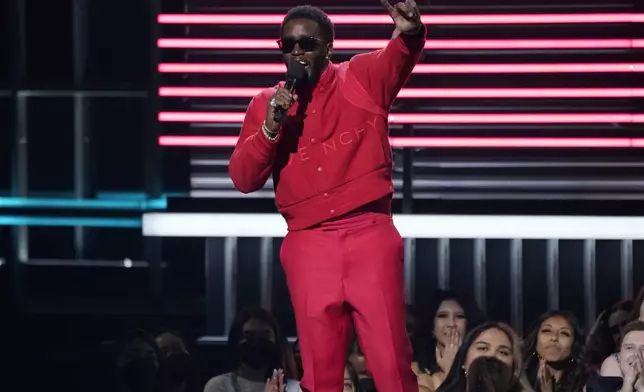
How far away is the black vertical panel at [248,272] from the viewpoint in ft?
20.0

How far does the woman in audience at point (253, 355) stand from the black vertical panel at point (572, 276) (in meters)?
1.60

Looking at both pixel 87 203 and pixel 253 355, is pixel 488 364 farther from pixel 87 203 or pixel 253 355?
pixel 87 203

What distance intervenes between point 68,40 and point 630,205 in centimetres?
289

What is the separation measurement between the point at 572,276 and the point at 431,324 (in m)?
1.13

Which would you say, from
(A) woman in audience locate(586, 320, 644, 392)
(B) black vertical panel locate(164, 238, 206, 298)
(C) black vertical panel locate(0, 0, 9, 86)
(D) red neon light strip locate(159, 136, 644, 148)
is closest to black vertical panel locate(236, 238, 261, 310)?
(B) black vertical panel locate(164, 238, 206, 298)

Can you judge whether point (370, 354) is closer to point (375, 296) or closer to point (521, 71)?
point (375, 296)

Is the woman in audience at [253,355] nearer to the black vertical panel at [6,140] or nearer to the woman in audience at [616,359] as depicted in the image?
the woman in audience at [616,359]

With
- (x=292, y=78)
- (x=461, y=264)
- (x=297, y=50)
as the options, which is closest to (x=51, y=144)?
(x=461, y=264)

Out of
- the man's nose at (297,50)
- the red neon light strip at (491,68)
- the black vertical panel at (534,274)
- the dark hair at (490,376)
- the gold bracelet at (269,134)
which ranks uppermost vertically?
the red neon light strip at (491,68)

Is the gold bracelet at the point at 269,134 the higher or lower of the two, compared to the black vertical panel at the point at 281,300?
higher

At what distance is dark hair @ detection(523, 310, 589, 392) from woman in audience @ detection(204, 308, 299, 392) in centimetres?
91

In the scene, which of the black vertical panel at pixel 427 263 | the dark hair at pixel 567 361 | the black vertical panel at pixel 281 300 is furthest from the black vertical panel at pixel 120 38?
the dark hair at pixel 567 361

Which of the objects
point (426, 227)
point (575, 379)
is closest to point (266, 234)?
point (426, 227)

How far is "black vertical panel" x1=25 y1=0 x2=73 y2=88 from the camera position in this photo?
6.43 meters
